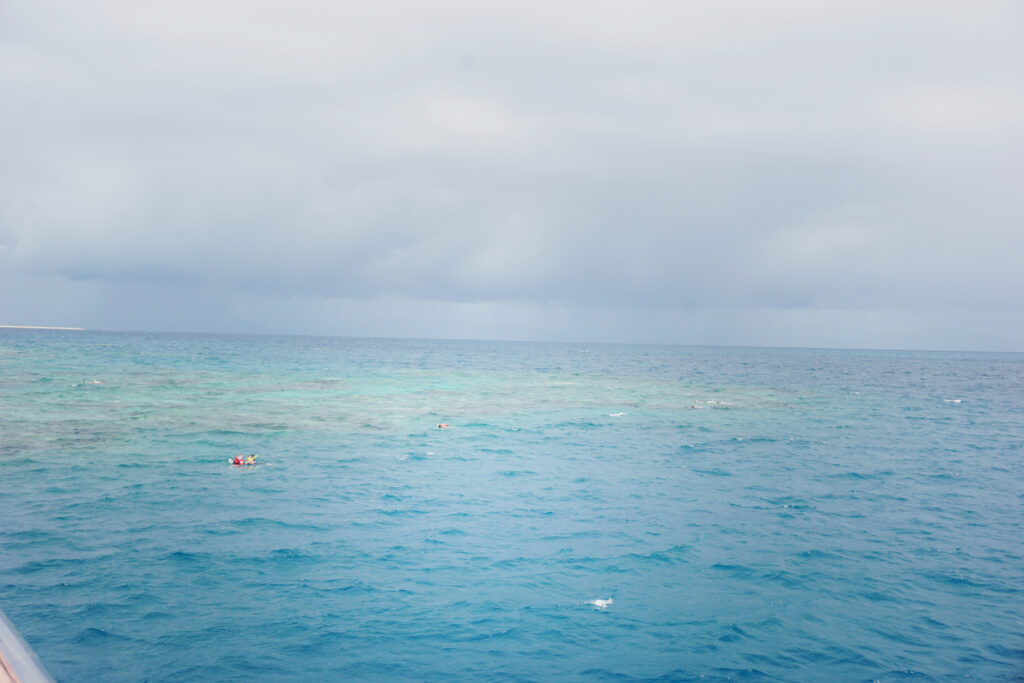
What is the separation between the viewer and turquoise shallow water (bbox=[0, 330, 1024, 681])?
14203mm

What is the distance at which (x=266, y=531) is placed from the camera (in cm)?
2198

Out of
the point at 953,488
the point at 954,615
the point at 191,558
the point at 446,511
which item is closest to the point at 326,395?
the point at 446,511

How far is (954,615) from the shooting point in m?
16.7

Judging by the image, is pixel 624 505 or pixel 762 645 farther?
pixel 624 505

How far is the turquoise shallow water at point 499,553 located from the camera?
1420 cm

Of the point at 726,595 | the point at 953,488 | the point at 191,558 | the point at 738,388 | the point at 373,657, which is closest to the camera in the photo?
the point at 373,657

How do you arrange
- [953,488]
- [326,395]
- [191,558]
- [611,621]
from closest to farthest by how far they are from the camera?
[611,621] → [191,558] → [953,488] → [326,395]

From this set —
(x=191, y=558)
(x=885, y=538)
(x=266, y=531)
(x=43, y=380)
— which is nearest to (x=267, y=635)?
(x=191, y=558)

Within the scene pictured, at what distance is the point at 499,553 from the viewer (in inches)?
826

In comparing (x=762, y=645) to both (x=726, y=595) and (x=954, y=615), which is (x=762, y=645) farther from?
(x=954, y=615)

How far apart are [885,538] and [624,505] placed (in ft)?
32.4

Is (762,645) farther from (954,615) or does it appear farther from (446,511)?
(446,511)

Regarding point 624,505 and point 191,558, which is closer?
point 191,558

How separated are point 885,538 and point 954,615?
693 cm
